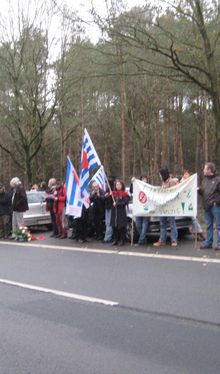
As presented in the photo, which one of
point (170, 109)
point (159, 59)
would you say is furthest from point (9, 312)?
point (170, 109)

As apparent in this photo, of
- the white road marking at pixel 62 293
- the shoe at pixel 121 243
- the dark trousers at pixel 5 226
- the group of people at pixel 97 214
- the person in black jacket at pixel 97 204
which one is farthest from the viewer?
the dark trousers at pixel 5 226

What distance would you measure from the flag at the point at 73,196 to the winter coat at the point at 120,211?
111 centimetres

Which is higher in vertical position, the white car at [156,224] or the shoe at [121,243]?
the white car at [156,224]

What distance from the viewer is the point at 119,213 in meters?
13.4

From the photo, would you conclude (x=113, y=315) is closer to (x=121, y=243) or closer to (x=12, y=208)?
(x=121, y=243)

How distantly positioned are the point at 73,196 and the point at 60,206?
150cm

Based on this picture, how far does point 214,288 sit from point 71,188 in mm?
7431

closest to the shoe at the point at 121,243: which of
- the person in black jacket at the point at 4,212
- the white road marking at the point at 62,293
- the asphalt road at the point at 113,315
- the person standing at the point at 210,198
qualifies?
the asphalt road at the point at 113,315

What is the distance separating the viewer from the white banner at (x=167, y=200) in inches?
496

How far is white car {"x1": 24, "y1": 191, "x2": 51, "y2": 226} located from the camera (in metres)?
17.8

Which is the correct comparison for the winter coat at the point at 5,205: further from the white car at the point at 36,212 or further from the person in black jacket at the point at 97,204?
the person in black jacket at the point at 97,204

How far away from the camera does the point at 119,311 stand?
6789 mm

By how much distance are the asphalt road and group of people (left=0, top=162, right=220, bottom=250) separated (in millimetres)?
1354

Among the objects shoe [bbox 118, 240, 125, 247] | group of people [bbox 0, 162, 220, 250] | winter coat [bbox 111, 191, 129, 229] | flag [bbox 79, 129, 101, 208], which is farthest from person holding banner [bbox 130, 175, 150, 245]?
flag [bbox 79, 129, 101, 208]
